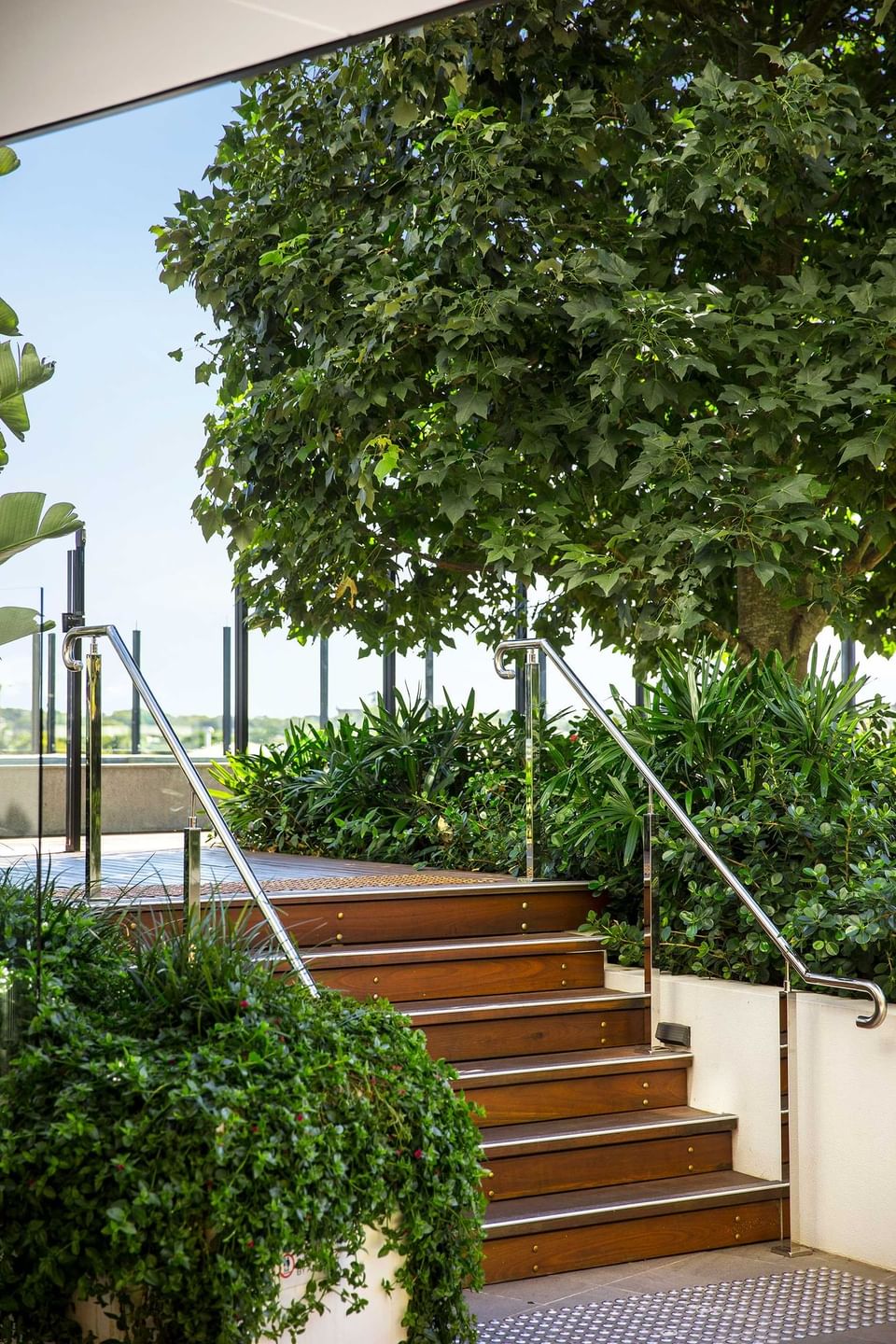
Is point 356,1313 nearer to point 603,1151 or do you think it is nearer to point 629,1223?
point 629,1223

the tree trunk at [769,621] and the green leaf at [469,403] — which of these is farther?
the tree trunk at [769,621]

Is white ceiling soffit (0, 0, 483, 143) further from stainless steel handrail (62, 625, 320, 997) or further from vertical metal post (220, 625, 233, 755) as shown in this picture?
vertical metal post (220, 625, 233, 755)

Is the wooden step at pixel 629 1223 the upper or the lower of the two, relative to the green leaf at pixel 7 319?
lower

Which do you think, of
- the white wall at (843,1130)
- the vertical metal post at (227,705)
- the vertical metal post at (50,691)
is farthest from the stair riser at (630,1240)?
the vertical metal post at (227,705)

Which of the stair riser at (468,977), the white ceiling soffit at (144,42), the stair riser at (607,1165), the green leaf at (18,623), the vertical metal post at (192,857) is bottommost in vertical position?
the stair riser at (607,1165)

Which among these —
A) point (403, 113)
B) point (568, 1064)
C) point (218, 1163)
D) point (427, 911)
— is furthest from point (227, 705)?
point (218, 1163)

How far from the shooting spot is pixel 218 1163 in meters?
2.75

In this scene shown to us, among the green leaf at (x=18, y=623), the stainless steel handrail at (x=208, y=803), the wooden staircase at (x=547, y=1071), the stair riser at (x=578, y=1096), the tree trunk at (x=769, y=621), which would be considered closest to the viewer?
the green leaf at (x=18, y=623)

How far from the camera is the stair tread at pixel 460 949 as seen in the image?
5.04m

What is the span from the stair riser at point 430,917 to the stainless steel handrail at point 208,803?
2.33 ft

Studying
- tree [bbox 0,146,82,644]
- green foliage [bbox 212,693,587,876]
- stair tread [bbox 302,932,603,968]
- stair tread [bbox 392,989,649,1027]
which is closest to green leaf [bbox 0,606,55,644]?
tree [bbox 0,146,82,644]

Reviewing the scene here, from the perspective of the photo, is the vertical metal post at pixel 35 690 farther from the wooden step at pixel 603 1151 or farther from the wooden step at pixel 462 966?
the wooden step at pixel 603 1151

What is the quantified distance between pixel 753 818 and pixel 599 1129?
1263 millimetres

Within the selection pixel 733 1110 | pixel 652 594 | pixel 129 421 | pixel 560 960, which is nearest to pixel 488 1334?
pixel 733 1110
